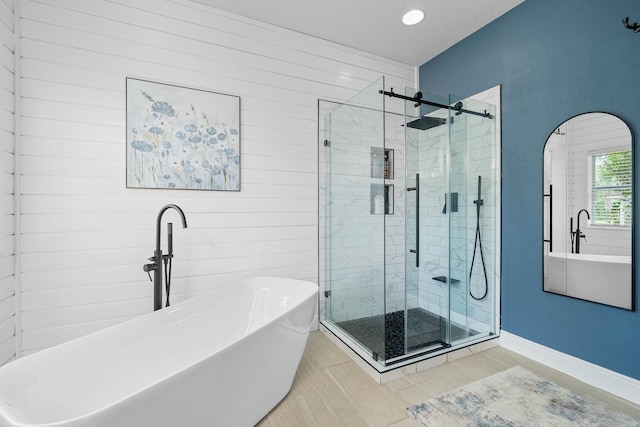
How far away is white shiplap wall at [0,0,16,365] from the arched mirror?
3.73 meters

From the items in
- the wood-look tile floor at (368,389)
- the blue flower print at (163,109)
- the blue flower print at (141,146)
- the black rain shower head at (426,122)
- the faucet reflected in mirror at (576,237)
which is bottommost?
the wood-look tile floor at (368,389)

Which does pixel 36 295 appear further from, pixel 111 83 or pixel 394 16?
pixel 394 16

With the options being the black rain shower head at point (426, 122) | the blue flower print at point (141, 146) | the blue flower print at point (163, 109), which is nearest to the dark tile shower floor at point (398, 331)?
the black rain shower head at point (426, 122)

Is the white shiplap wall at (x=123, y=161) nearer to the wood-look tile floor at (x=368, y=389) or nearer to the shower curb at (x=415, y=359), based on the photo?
the shower curb at (x=415, y=359)

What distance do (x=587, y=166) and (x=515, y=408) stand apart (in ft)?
5.58

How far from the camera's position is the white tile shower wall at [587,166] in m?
1.84

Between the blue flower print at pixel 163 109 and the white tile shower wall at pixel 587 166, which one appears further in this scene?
the blue flower print at pixel 163 109

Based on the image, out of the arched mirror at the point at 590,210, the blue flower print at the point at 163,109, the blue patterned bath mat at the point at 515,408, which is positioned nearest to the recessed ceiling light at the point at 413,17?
the arched mirror at the point at 590,210

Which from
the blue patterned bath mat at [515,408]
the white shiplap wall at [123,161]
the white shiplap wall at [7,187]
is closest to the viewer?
the blue patterned bath mat at [515,408]

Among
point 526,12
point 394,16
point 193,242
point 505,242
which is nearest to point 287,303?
point 193,242

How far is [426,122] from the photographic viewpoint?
2.40m

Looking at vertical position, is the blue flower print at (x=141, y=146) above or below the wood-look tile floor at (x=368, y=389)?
above

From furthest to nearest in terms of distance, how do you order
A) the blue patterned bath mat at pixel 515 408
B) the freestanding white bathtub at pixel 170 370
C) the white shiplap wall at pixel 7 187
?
the white shiplap wall at pixel 7 187 → the blue patterned bath mat at pixel 515 408 → the freestanding white bathtub at pixel 170 370

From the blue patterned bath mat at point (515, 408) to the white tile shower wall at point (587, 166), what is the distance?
97 centimetres
